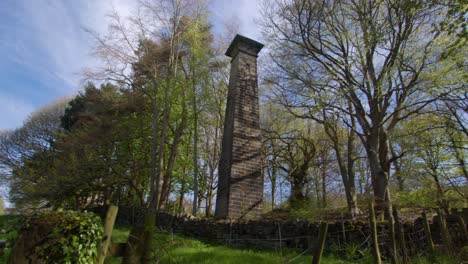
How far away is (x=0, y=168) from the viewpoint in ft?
53.6

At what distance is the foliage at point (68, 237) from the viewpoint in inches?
85.2

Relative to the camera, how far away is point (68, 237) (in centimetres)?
223

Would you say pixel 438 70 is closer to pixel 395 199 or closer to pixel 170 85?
pixel 395 199

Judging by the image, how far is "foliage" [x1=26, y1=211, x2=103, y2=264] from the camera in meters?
2.16

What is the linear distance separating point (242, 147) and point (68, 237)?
8.01 metres

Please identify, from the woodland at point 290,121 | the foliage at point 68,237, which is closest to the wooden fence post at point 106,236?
the foliage at point 68,237

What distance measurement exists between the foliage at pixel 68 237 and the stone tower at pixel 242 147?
706 cm

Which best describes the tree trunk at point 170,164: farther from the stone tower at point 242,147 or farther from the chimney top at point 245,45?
the chimney top at point 245,45

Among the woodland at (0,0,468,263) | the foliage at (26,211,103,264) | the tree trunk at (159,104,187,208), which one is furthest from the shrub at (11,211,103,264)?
the tree trunk at (159,104,187,208)

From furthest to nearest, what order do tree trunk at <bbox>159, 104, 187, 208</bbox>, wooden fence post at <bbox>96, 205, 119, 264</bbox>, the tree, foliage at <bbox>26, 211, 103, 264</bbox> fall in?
tree trunk at <bbox>159, 104, 187, 208</bbox> < the tree < wooden fence post at <bbox>96, 205, 119, 264</bbox> < foliage at <bbox>26, 211, 103, 264</bbox>

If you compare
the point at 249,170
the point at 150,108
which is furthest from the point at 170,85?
the point at 249,170

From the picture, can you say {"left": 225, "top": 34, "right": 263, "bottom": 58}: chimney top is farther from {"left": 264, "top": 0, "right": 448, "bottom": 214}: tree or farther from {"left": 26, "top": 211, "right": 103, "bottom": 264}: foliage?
{"left": 26, "top": 211, "right": 103, "bottom": 264}: foliage

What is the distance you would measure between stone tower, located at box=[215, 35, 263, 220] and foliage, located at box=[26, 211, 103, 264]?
706cm

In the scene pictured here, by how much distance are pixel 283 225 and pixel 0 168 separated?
16542mm
